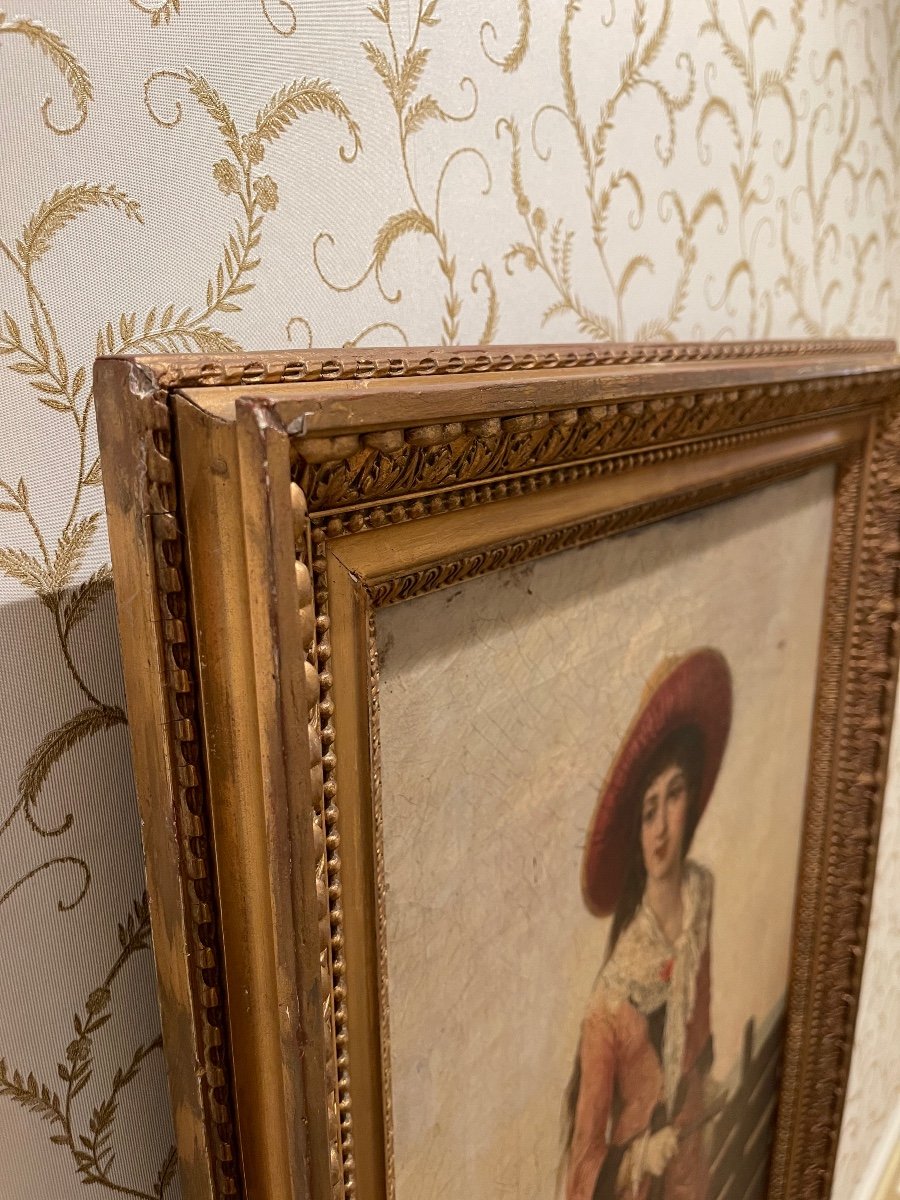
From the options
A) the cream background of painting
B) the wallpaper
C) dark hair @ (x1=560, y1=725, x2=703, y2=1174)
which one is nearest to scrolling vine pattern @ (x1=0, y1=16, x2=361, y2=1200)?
the wallpaper

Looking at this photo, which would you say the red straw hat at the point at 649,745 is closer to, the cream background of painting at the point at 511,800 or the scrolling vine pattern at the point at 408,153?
the cream background of painting at the point at 511,800

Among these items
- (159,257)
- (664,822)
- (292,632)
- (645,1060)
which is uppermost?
(159,257)

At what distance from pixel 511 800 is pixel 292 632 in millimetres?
217

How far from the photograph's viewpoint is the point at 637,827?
60 centimetres

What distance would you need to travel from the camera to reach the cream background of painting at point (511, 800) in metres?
0.41

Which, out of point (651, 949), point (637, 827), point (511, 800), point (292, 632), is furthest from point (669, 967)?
point (292, 632)

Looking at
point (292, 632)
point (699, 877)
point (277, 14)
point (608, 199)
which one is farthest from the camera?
point (699, 877)

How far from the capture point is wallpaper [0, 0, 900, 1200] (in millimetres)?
330

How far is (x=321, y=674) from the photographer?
12.2 inches

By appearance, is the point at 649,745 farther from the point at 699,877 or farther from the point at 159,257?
the point at 159,257

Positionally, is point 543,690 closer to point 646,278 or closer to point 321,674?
point 321,674

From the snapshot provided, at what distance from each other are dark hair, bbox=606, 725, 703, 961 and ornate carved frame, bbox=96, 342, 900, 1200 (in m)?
0.21

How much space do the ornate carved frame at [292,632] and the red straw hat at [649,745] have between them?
18cm

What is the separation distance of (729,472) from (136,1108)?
45 centimetres
